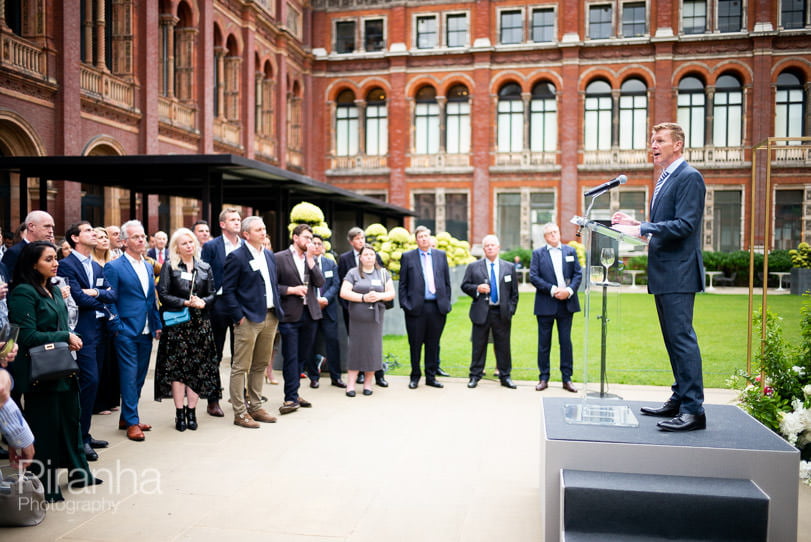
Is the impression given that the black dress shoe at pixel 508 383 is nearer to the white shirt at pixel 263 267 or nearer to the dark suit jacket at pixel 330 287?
the dark suit jacket at pixel 330 287

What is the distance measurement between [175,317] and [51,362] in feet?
5.82

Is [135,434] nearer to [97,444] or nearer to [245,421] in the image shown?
[97,444]

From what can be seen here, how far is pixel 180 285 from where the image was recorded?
5.96 m

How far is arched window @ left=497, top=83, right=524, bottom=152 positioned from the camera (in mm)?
30484

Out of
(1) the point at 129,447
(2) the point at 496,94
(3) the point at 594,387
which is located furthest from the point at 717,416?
(2) the point at 496,94

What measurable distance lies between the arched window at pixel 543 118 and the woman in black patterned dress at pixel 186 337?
2633 cm

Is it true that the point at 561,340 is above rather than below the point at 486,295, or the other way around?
below

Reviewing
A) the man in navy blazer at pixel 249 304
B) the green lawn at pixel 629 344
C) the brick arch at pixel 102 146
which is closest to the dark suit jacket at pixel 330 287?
the green lawn at pixel 629 344

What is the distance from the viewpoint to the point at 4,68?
508 inches

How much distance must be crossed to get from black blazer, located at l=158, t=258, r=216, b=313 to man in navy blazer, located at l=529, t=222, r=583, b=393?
3.91 m

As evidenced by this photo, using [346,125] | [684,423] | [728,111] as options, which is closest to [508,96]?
[346,125]

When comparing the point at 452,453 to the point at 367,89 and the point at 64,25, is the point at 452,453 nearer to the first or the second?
the point at 64,25

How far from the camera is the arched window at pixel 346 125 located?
32.2 metres

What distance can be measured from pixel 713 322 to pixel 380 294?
994 cm
